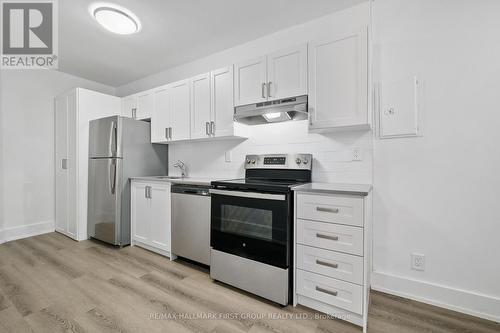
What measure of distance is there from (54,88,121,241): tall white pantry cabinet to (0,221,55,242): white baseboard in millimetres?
126

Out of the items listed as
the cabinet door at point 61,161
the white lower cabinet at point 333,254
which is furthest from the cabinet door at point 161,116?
the white lower cabinet at point 333,254

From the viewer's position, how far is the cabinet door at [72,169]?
3.21 metres

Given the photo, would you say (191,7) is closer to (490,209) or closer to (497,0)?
(497,0)

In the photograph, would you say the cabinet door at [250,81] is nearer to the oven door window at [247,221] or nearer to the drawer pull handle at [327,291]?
the oven door window at [247,221]

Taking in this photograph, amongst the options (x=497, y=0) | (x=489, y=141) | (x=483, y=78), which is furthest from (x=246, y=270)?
(x=497, y=0)

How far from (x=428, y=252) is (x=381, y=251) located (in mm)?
334

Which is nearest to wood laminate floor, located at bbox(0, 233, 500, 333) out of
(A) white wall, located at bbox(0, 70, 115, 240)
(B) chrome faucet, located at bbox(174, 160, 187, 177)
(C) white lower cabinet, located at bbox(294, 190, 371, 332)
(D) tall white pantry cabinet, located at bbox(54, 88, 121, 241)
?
(C) white lower cabinet, located at bbox(294, 190, 371, 332)

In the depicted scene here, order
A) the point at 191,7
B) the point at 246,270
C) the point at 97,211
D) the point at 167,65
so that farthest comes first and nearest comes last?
the point at 167,65 < the point at 97,211 < the point at 191,7 < the point at 246,270

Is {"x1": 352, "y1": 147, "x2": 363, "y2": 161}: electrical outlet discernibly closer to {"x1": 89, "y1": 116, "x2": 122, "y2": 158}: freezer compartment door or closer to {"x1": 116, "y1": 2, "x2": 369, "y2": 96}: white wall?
{"x1": 116, "y1": 2, "x2": 369, "y2": 96}: white wall

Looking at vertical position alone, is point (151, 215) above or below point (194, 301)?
above

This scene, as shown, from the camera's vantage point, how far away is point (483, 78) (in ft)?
5.38

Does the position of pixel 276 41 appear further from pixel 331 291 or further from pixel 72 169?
pixel 72 169

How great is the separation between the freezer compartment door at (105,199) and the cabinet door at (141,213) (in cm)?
17

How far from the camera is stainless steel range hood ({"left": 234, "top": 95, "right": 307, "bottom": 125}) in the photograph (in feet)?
6.70
